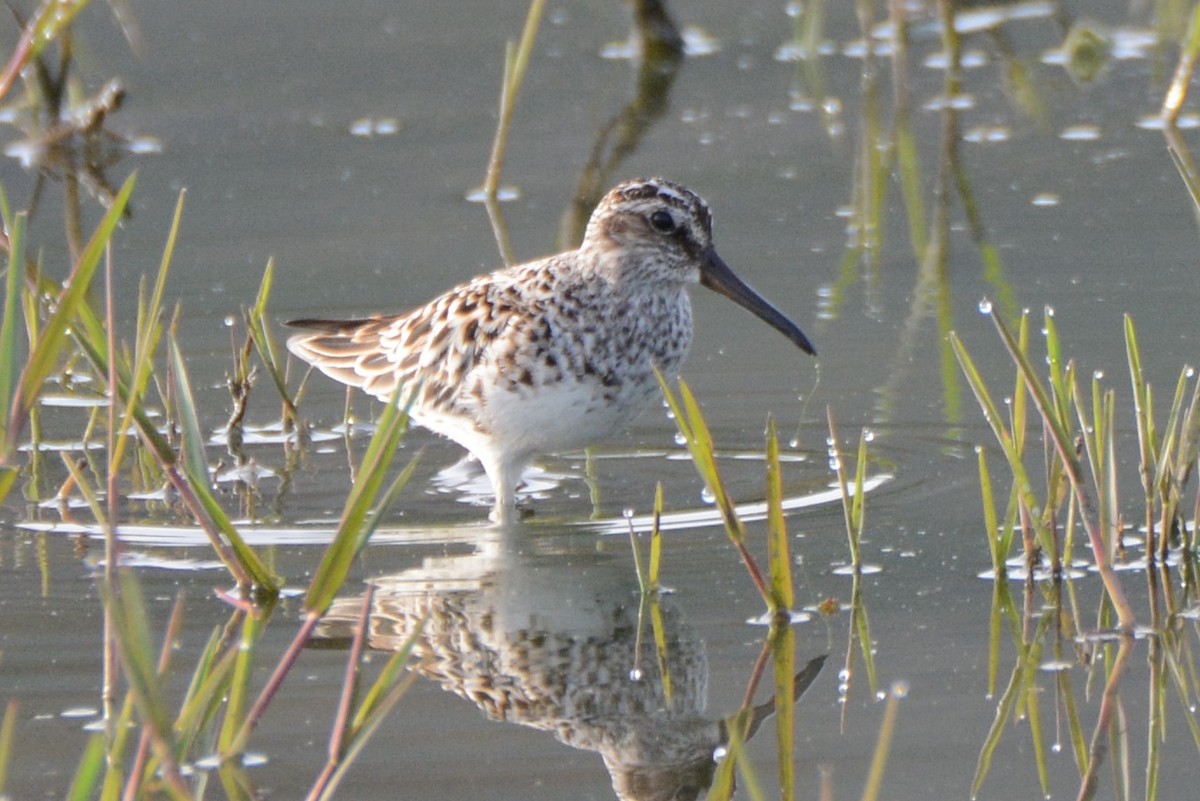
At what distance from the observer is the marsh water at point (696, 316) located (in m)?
4.78

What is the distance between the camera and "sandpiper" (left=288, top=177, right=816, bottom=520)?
6.63 m

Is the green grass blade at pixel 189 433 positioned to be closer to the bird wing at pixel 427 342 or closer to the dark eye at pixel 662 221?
the bird wing at pixel 427 342

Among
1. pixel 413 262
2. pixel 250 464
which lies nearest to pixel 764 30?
pixel 413 262

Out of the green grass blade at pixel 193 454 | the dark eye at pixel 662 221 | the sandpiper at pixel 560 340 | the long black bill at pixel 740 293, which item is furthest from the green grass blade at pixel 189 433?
the long black bill at pixel 740 293

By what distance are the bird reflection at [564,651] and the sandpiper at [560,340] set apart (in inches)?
18.1

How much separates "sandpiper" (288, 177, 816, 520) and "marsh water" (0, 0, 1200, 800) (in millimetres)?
285

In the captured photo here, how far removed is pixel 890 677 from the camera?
16.4 ft

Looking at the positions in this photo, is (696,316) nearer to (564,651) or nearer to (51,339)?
(564,651)

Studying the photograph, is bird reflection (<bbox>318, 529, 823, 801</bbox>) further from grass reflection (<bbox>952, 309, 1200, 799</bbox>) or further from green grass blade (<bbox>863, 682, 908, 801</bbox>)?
grass reflection (<bbox>952, 309, 1200, 799</bbox>)

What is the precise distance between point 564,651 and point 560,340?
1.68m

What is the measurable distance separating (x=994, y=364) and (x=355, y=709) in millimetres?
3748

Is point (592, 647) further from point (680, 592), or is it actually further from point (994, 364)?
point (994, 364)

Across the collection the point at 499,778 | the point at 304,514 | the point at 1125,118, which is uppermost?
the point at 1125,118

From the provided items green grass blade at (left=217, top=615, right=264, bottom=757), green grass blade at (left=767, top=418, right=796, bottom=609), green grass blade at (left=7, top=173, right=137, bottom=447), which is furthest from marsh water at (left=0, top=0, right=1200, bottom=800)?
green grass blade at (left=7, top=173, right=137, bottom=447)
